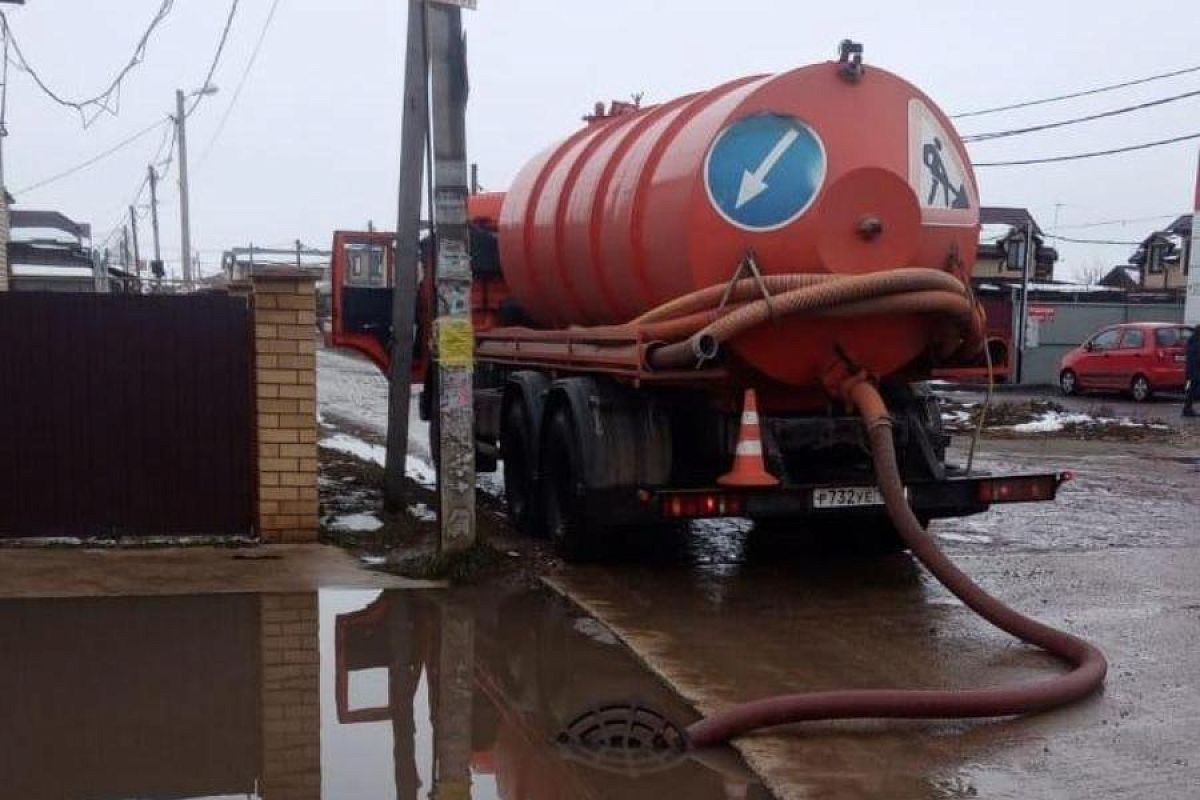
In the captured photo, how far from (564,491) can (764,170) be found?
261 centimetres

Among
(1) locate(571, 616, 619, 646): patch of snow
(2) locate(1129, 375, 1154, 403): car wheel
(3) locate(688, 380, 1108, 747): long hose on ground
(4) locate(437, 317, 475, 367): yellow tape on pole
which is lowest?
(1) locate(571, 616, 619, 646): patch of snow

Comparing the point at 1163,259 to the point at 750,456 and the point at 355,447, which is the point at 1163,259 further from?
the point at 750,456

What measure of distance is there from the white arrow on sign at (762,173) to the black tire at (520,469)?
2676mm

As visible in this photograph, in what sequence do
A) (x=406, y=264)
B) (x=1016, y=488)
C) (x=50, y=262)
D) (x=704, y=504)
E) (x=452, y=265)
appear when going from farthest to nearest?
1. (x=50, y=262)
2. (x=406, y=264)
3. (x=452, y=265)
4. (x=1016, y=488)
5. (x=704, y=504)

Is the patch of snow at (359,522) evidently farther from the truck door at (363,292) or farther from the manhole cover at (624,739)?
the manhole cover at (624,739)

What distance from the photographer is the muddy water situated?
15.5ft

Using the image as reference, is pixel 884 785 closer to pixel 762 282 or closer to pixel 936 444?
pixel 762 282

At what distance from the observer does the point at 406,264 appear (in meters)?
9.85

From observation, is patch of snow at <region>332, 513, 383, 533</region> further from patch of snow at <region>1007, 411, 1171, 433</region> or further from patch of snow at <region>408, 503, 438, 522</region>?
patch of snow at <region>1007, 411, 1171, 433</region>

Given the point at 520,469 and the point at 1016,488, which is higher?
the point at 1016,488

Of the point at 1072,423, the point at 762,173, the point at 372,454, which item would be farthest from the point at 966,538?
the point at 1072,423

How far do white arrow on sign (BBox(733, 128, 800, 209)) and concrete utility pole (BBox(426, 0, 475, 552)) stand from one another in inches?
76.0

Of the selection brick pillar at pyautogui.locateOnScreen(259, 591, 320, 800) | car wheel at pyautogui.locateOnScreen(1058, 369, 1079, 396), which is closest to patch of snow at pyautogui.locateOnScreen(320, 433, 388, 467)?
brick pillar at pyautogui.locateOnScreen(259, 591, 320, 800)

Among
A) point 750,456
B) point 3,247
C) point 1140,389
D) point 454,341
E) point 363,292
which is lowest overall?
point 1140,389
